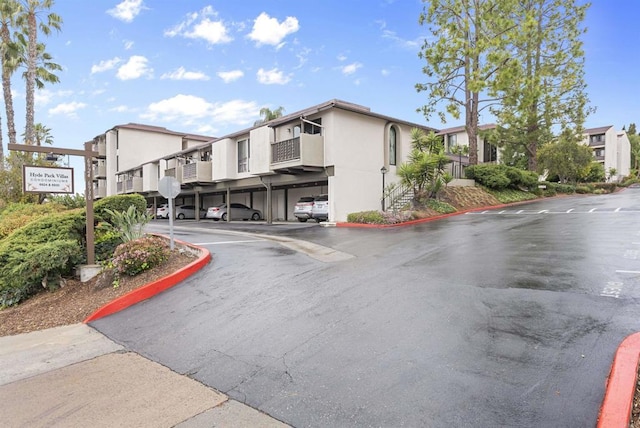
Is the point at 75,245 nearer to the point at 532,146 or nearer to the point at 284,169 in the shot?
the point at 284,169

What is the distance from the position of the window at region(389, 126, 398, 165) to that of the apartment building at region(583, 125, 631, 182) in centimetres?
4804

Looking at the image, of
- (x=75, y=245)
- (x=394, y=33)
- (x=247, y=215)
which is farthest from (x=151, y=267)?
(x=247, y=215)

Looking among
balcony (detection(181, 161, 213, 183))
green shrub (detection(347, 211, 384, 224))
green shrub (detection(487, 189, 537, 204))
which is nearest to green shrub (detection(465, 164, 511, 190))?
green shrub (detection(487, 189, 537, 204))

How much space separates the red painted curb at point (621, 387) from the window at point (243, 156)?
22601 mm

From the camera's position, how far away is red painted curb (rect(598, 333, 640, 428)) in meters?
2.55

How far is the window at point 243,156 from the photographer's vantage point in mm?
24422

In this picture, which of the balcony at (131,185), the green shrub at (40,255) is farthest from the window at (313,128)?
the balcony at (131,185)

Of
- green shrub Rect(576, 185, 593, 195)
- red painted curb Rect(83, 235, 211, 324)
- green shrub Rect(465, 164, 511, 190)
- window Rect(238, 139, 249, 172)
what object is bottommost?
red painted curb Rect(83, 235, 211, 324)

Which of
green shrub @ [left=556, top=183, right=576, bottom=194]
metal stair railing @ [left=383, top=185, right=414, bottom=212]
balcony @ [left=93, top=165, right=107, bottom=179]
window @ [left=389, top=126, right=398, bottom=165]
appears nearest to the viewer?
metal stair railing @ [left=383, top=185, right=414, bottom=212]

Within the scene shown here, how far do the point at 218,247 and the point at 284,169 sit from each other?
30.8ft

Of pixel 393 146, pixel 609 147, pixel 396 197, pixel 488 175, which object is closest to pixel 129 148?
pixel 393 146

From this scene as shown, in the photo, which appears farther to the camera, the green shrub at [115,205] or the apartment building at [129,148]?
the apartment building at [129,148]

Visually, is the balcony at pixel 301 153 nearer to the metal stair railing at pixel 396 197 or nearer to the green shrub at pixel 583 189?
the metal stair railing at pixel 396 197

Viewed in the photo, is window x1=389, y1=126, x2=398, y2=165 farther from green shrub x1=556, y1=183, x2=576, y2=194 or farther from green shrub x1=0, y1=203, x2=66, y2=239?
green shrub x1=556, y1=183, x2=576, y2=194
